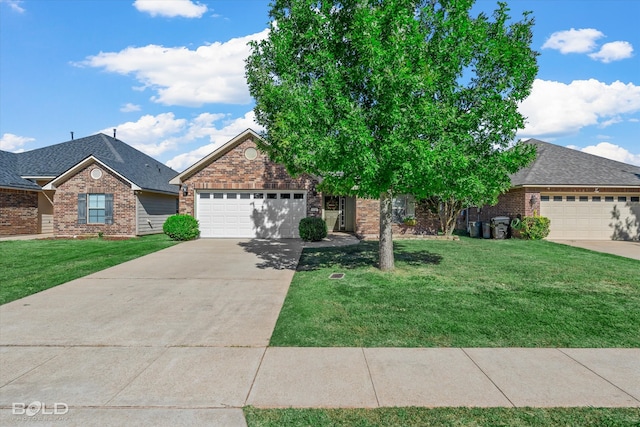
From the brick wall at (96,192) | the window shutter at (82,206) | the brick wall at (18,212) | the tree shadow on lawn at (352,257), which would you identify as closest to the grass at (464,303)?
the tree shadow on lawn at (352,257)

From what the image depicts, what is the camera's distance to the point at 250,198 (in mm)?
18156

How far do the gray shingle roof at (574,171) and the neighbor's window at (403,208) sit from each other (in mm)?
5103

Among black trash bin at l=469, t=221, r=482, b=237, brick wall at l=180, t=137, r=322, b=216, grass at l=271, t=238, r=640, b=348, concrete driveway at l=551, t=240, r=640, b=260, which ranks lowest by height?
grass at l=271, t=238, r=640, b=348

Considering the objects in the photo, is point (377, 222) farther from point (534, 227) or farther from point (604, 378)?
point (604, 378)

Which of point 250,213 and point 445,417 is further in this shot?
point 250,213

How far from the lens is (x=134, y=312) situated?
21.3ft

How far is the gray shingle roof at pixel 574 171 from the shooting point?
685 inches

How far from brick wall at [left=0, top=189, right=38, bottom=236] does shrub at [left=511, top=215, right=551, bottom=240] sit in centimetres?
2625

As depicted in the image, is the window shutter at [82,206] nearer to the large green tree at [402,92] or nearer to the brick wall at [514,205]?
the large green tree at [402,92]

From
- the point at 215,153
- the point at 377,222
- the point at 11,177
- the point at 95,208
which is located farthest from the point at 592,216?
the point at 11,177

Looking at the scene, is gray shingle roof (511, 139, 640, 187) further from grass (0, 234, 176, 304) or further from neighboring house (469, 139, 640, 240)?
grass (0, 234, 176, 304)

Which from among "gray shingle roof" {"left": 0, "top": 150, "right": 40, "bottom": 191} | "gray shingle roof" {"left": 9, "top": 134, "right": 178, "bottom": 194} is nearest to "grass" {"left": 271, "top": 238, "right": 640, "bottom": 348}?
"gray shingle roof" {"left": 9, "top": 134, "right": 178, "bottom": 194}

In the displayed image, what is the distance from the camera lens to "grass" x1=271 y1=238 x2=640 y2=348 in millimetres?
5219

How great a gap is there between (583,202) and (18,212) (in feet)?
96.9
